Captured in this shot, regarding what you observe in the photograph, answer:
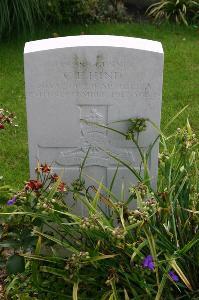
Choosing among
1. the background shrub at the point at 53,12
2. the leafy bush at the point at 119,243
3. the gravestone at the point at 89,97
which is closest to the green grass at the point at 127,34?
the background shrub at the point at 53,12

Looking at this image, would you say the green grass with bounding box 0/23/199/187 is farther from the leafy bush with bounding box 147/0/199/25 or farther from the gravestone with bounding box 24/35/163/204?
the gravestone with bounding box 24/35/163/204

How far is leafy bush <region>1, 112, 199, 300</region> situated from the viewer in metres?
3.09

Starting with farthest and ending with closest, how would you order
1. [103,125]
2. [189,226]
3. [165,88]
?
[165,88] → [103,125] → [189,226]

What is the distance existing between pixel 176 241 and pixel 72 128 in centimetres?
89

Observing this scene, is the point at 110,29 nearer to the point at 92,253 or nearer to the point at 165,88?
the point at 165,88

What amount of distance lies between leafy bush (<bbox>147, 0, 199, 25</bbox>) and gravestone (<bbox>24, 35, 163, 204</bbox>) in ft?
14.8

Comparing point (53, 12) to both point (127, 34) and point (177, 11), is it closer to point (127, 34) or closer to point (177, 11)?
point (127, 34)

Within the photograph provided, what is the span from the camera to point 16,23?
23.5ft

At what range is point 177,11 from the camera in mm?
7965

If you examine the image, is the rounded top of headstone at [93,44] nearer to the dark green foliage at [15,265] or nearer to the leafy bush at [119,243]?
the leafy bush at [119,243]

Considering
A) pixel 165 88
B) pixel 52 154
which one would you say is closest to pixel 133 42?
pixel 52 154

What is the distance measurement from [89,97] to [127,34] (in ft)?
13.3

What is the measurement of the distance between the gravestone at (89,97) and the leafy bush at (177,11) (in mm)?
4496

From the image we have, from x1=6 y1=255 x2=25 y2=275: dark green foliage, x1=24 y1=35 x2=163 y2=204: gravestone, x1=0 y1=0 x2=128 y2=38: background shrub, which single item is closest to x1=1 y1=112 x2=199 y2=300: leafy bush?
x1=6 y1=255 x2=25 y2=275: dark green foliage
